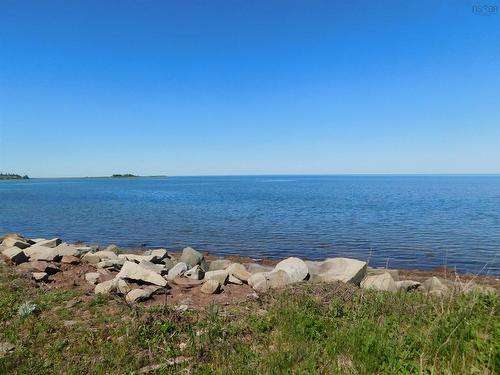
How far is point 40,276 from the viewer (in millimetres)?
10070

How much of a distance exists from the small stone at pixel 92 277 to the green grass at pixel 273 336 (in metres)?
2.09

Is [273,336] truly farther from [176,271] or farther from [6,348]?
[176,271]

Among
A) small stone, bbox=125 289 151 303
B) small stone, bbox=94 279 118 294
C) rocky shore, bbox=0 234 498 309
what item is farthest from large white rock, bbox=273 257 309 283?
small stone, bbox=94 279 118 294

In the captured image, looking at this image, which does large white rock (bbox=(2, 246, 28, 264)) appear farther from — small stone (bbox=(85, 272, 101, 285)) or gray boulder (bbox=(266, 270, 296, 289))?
gray boulder (bbox=(266, 270, 296, 289))

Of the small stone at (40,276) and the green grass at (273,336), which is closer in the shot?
the green grass at (273,336)

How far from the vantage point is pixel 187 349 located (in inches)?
234

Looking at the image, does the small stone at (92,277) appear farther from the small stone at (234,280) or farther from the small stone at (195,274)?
the small stone at (234,280)

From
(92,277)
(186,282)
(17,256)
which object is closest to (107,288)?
(92,277)

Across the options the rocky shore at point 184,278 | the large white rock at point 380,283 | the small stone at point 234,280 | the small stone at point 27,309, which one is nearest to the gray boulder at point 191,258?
the rocky shore at point 184,278

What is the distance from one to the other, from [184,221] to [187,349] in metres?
28.3

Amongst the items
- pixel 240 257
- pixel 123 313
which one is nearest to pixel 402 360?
pixel 123 313

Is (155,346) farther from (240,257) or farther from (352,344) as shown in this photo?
(240,257)

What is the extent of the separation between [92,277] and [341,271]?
26.0 ft

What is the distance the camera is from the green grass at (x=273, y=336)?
5070mm
